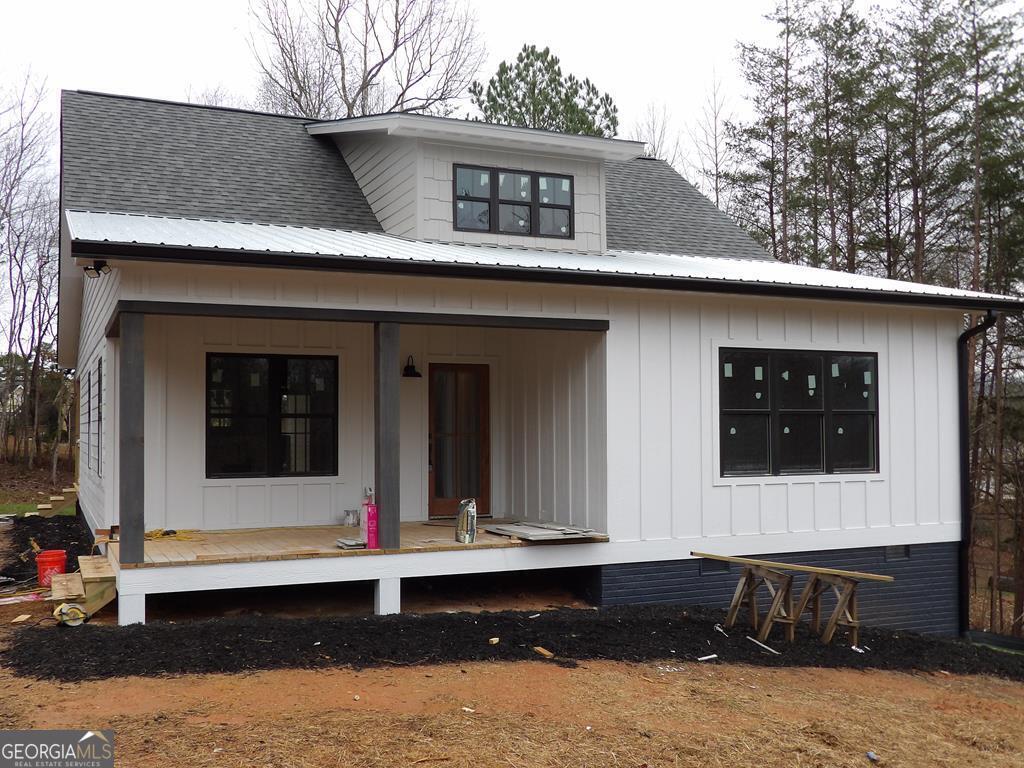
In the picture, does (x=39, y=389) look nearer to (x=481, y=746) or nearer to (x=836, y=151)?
(x=836, y=151)

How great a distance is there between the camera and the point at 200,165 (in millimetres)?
11383

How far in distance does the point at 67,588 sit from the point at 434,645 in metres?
3.04

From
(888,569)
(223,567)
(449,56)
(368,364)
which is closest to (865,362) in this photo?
(888,569)

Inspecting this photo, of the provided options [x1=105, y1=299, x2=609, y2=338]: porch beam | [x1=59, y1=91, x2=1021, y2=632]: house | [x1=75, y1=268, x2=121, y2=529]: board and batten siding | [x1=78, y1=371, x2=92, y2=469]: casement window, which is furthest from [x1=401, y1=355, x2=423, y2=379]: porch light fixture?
[x1=78, y1=371, x2=92, y2=469]: casement window

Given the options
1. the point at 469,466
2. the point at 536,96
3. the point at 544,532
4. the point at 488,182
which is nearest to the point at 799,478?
the point at 544,532

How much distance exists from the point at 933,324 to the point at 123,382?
329 inches

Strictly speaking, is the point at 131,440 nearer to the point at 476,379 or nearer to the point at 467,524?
the point at 467,524

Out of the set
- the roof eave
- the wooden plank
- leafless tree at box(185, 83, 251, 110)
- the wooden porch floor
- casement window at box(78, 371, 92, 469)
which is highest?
leafless tree at box(185, 83, 251, 110)

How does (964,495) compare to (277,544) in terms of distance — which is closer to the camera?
(277,544)

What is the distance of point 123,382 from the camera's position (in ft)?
24.1

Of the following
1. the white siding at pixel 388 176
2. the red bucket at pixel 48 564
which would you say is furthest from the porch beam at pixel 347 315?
the red bucket at pixel 48 564

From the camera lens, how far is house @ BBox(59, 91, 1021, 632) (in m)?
8.16

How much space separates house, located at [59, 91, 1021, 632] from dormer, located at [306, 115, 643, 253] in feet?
0.11

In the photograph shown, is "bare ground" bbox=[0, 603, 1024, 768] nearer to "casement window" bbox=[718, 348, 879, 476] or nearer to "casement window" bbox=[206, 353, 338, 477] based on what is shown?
"casement window" bbox=[718, 348, 879, 476]
